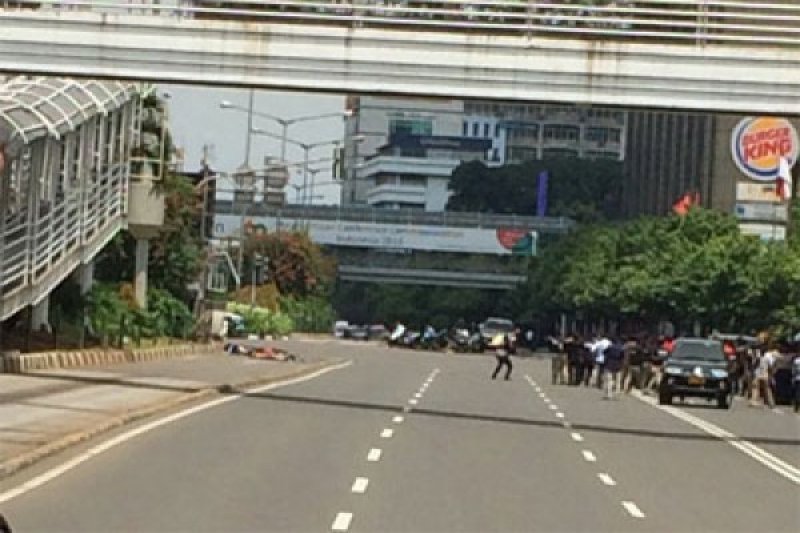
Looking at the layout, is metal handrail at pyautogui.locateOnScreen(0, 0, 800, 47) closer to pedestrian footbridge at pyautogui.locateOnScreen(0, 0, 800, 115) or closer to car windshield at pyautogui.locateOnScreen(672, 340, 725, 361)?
pedestrian footbridge at pyautogui.locateOnScreen(0, 0, 800, 115)

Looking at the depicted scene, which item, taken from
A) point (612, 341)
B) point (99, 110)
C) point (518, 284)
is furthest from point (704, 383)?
point (518, 284)

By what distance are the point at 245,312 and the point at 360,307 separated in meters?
76.4

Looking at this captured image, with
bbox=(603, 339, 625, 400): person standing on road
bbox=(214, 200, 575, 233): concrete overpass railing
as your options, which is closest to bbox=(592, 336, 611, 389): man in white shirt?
bbox=(603, 339, 625, 400): person standing on road

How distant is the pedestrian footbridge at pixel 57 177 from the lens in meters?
44.3

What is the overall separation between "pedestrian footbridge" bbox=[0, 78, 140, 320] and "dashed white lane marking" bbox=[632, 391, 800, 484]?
1513 cm

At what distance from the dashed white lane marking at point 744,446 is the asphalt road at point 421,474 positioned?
0.07 m

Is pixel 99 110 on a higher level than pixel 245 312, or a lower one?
higher

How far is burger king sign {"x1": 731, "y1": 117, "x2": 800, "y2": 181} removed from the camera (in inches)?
4414

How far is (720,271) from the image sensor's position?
3137 inches

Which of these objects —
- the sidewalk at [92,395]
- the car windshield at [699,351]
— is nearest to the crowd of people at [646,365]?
the car windshield at [699,351]

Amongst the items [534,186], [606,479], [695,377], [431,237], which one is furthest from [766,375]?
[534,186]

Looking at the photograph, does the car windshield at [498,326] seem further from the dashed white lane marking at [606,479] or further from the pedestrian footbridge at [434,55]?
the dashed white lane marking at [606,479]

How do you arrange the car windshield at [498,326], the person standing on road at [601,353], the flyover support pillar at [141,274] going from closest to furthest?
the person standing on road at [601,353] < the flyover support pillar at [141,274] < the car windshield at [498,326]

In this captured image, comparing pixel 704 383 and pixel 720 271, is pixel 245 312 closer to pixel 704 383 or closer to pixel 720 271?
pixel 720 271
